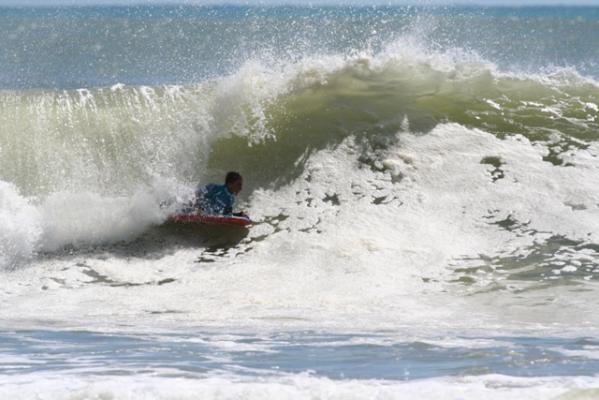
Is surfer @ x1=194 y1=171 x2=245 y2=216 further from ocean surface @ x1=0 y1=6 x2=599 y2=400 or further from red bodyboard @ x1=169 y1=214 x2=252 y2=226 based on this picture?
ocean surface @ x1=0 y1=6 x2=599 y2=400

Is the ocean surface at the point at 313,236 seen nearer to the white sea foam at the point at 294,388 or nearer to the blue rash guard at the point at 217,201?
the white sea foam at the point at 294,388

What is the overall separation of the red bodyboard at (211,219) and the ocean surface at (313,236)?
0.13m

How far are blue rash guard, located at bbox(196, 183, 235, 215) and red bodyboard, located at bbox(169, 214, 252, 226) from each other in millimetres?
58

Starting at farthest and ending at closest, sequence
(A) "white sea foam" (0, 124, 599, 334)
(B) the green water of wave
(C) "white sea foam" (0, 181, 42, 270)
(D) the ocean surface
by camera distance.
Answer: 1. (B) the green water of wave
2. (C) "white sea foam" (0, 181, 42, 270)
3. (A) "white sea foam" (0, 124, 599, 334)
4. (D) the ocean surface

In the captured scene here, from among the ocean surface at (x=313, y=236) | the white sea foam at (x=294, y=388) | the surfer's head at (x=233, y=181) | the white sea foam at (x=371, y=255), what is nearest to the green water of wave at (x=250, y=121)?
the ocean surface at (x=313, y=236)


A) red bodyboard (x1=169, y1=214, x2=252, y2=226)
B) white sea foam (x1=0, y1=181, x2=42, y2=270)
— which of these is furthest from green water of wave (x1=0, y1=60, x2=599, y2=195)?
red bodyboard (x1=169, y1=214, x2=252, y2=226)

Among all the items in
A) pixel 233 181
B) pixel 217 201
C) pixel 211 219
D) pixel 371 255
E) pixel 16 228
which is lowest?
pixel 371 255

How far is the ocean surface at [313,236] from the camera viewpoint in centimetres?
594

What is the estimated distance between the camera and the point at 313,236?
10438 millimetres

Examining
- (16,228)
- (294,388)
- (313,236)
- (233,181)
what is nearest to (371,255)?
(313,236)

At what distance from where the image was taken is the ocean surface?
234 inches

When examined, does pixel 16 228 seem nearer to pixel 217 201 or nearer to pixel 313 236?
pixel 217 201

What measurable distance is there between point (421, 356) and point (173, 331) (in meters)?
2.02

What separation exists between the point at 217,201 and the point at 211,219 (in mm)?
197
